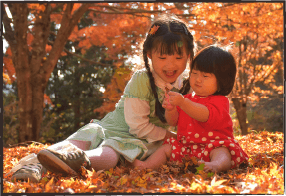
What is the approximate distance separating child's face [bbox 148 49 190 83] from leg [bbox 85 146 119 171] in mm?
827

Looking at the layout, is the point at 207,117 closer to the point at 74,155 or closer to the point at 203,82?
the point at 203,82

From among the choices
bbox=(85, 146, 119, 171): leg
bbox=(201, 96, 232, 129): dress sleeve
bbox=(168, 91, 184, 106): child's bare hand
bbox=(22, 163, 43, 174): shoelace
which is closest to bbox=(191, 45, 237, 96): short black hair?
bbox=(201, 96, 232, 129): dress sleeve

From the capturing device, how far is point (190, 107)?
201cm

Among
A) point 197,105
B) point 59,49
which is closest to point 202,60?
point 197,105

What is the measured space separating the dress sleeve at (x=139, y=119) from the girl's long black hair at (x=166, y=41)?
0.41 ft

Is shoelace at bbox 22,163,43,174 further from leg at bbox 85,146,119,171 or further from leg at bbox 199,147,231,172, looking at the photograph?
leg at bbox 199,147,231,172

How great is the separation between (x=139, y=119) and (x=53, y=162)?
902 mm

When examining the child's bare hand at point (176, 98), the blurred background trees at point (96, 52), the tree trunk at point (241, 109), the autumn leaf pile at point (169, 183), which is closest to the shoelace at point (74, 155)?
the autumn leaf pile at point (169, 183)

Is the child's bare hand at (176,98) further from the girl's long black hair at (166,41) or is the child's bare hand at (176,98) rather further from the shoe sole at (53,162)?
the shoe sole at (53,162)

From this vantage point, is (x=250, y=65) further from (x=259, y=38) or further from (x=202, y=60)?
(x=202, y=60)

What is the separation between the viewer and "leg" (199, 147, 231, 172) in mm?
1842

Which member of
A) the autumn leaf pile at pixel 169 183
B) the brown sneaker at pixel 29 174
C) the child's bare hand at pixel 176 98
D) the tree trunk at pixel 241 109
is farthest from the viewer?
the tree trunk at pixel 241 109

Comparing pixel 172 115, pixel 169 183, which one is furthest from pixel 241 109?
pixel 169 183

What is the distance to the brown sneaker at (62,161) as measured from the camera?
5.76 ft
